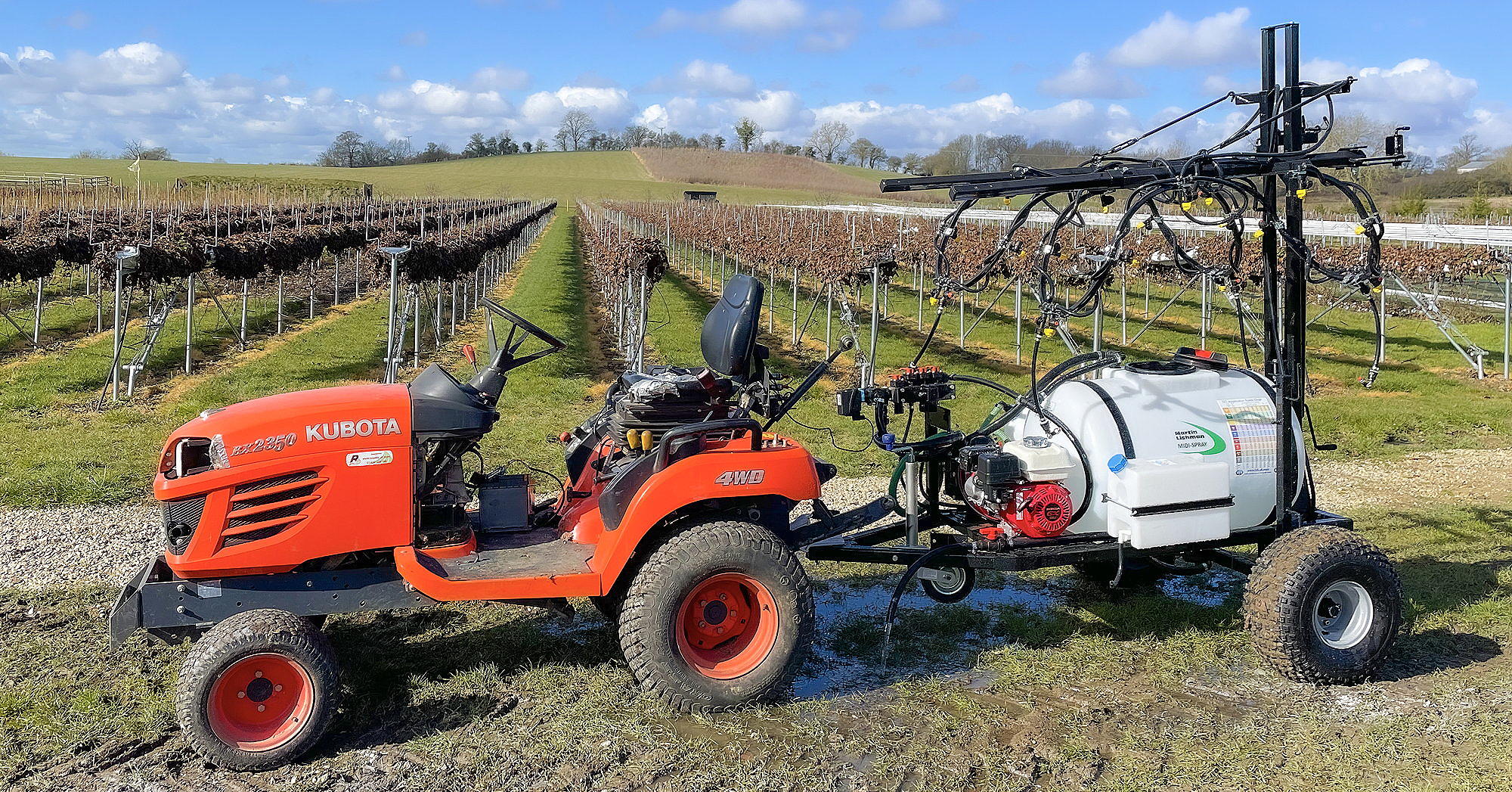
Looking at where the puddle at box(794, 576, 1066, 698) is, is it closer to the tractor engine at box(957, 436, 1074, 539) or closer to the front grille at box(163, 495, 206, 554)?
the tractor engine at box(957, 436, 1074, 539)

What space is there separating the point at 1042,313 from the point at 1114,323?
21.5 m

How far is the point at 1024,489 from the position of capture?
5406mm

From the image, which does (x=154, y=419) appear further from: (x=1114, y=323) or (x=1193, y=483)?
(x=1114, y=323)

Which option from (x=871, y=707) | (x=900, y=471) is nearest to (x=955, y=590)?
(x=900, y=471)

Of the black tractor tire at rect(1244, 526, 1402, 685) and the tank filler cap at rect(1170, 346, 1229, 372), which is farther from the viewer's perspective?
the tank filler cap at rect(1170, 346, 1229, 372)

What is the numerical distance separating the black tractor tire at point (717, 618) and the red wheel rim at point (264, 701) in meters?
1.32

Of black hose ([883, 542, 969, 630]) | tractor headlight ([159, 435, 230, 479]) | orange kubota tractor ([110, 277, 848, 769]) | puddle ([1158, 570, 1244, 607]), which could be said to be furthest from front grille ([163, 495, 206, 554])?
puddle ([1158, 570, 1244, 607])

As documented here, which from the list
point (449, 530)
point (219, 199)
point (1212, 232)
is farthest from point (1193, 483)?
point (219, 199)

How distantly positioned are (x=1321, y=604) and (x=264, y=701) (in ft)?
16.0

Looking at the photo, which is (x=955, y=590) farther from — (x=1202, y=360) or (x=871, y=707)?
(x=1202, y=360)

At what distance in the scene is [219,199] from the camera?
2128 inches

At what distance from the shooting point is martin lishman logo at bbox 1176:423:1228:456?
213 inches

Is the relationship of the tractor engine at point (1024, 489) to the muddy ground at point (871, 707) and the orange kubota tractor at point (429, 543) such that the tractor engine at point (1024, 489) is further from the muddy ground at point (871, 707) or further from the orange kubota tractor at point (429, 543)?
the orange kubota tractor at point (429, 543)

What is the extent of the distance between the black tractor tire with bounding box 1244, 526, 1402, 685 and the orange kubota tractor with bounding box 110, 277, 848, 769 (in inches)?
86.1
